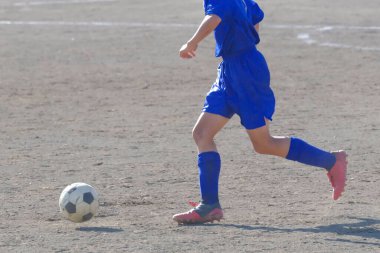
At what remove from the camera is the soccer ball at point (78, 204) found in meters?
7.21

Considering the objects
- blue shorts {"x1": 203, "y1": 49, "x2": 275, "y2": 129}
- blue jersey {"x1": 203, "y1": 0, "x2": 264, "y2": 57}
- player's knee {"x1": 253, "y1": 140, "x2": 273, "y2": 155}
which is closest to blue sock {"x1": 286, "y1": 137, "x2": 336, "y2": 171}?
player's knee {"x1": 253, "y1": 140, "x2": 273, "y2": 155}

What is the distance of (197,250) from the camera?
21.1 ft

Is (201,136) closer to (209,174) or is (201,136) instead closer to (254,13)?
(209,174)

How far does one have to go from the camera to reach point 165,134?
10891 mm

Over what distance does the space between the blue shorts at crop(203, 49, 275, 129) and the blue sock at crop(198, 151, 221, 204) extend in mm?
321

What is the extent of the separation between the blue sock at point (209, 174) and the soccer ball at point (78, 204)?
80 cm

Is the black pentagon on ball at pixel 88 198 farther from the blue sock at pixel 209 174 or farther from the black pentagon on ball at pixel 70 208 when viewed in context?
the blue sock at pixel 209 174

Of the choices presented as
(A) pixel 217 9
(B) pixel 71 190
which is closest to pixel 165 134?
(B) pixel 71 190

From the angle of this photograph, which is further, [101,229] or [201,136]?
[201,136]

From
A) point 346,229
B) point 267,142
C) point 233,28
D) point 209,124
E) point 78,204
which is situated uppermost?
point 233,28

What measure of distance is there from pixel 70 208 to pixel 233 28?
5.69ft

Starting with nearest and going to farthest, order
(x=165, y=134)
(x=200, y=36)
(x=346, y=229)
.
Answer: (x=200, y=36), (x=346, y=229), (x=165, y=134)

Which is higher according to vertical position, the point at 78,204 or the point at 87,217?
the point at 78,204

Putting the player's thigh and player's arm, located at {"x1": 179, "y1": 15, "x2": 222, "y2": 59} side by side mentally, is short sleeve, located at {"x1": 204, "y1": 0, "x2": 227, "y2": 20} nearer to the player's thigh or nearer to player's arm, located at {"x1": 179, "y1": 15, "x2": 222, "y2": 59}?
player's arm, located at {"x1": 179, "y1": 15, "x2": 222, "y2": 59}
